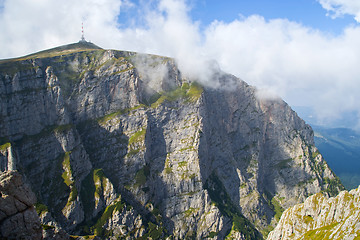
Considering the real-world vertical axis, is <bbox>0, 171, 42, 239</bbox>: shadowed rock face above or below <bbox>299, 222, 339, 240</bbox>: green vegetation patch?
above

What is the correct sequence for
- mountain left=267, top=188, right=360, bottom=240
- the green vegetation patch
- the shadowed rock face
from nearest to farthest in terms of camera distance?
the shadowed rock face < mountain left=267, top=188, right=360, bottom=240 < the green vegetation patch

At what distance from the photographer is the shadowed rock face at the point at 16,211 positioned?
4953 centimetres

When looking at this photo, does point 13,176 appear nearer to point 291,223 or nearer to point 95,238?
point 95,238

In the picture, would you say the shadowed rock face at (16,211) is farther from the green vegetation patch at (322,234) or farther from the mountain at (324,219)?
the green vegetation patch at (322,234)

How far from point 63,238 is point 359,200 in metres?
127

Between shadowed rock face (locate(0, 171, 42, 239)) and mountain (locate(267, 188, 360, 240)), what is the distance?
357ft

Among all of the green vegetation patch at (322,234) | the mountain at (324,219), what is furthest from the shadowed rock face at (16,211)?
the green vegetation patch at (322,234)

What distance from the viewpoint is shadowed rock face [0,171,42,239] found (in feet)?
163

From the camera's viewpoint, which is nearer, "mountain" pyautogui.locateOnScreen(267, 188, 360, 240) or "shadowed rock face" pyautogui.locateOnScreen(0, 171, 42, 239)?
"shadowed rock face" pyautogui.locateOnScreen(0, 171, 42, 239)

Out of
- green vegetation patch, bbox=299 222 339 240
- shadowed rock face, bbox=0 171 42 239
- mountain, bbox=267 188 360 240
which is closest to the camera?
shadowed rock face, bbox=0 171 42 239

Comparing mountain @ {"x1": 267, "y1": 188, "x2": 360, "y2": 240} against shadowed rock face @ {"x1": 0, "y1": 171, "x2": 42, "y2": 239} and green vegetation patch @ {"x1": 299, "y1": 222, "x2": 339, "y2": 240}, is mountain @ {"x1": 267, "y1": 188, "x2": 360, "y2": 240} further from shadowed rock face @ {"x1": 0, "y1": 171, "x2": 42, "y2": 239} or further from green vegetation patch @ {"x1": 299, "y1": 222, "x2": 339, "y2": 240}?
shadowed rock face @ {"x1": 0, "y1": 171, "x2": 42, "y2": 239}

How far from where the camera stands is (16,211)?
51.8 m

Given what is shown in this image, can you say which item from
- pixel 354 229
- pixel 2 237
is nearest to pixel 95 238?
pixel 2 237

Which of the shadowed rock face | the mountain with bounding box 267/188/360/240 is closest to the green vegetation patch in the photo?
the mountain with bounding box 267/188/360/240
